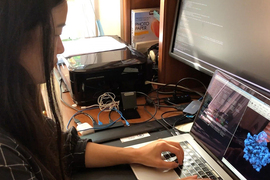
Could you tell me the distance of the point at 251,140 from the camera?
61 cm

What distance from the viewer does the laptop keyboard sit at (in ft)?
2.19

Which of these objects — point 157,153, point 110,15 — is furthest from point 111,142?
point 110,15

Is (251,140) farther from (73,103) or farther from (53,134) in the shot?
(73,103)

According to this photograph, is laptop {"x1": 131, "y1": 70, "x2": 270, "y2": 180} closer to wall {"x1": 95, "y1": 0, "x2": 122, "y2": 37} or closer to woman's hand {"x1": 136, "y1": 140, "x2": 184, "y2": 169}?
woman's hand {"x1": 136, "y1": 140, "x2": 184, "y2": 169}

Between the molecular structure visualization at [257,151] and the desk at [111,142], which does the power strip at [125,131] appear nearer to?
the desk at [111,142]

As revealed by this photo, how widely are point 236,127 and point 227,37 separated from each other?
31cm

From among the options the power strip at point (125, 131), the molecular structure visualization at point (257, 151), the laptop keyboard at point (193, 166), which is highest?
the molecular structure visualization at point (257, 151)

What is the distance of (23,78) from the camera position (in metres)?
0.51

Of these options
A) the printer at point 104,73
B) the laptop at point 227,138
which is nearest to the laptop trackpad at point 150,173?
the laptop at point 227,138

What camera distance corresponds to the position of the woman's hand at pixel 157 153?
68 cm

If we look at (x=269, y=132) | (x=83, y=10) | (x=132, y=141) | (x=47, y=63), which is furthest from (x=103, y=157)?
(x=83, y=10)

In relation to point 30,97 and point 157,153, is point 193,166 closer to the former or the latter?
point 157,153

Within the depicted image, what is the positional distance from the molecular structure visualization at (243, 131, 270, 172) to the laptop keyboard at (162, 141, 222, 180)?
11cm

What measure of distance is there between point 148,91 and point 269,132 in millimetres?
643
